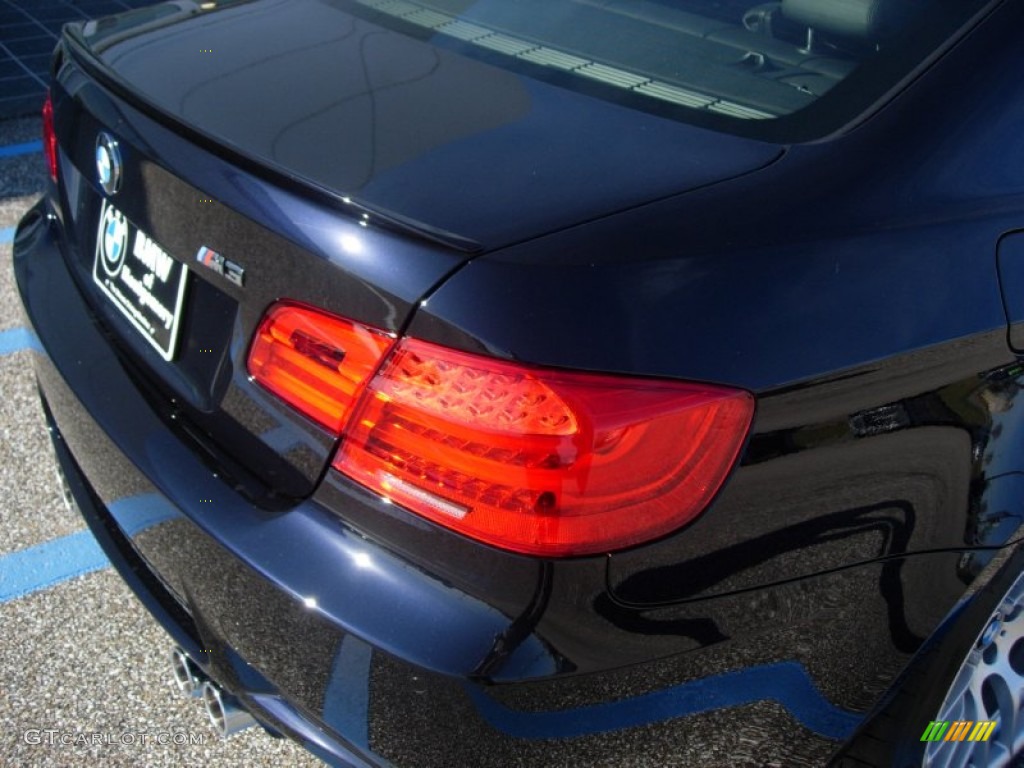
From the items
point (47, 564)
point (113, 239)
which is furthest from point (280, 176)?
point (47, 564)

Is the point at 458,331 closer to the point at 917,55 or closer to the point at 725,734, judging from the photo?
the point at 725,734

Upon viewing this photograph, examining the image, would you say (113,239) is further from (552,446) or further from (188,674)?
(552,446)

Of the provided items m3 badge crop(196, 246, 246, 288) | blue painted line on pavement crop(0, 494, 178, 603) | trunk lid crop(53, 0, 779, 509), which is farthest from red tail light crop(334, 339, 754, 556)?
blue painted line on pavement crop(0, 494, 178, 603)

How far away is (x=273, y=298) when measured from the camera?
155cm

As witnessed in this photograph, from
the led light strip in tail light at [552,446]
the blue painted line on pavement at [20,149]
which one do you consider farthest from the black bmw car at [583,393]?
the blue painted line on pavement at [20,149]

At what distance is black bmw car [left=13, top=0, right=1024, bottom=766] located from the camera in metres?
1.41

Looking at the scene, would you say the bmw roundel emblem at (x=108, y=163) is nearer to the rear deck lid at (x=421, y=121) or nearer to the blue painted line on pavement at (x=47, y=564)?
the rear deck lid at (x=421, y=121)

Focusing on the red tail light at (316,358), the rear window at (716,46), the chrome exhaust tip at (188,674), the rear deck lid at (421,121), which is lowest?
the chrome exhaust tip at (188,674)

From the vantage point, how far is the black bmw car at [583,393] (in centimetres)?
141

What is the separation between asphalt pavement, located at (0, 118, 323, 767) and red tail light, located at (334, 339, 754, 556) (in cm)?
103

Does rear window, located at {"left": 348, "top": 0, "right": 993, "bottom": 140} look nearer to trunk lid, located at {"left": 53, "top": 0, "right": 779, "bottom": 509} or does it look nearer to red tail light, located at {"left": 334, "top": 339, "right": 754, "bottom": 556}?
trunk lid, located at {"left": 53, "top": 0, "right": 779, "bottom": 509}

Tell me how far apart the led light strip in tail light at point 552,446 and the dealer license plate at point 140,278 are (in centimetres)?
47

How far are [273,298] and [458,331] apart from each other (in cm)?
31

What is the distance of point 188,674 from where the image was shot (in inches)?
76.5
